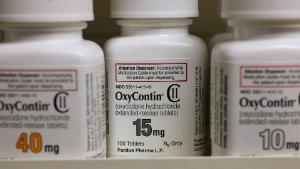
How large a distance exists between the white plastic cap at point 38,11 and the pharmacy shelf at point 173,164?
0.13 m

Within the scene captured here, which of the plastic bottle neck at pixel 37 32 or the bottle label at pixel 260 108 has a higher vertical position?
the plastic bottle neck at pixel 37 32

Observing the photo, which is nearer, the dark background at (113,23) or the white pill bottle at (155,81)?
the white pill bottle at (155,81)

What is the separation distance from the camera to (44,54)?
1.55ft

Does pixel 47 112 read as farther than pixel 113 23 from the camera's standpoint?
No

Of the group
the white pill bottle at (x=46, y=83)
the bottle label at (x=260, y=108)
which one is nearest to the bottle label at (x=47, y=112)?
the white pill bottle at (x=46, y=83)

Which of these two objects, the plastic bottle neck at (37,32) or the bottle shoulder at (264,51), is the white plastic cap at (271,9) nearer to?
the bottle shoulder at (264,51)

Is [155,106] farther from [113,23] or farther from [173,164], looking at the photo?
[113,23]

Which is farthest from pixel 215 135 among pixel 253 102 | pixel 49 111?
pixel 49 111

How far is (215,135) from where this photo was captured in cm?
50

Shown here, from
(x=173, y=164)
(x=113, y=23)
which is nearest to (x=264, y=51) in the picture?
(x=173, y=164)

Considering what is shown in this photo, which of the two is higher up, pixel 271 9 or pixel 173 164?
pixel 271 9

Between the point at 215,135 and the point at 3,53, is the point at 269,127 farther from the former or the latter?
the point at 3,53

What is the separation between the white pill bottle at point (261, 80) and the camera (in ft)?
1.53

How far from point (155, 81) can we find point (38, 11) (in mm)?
131
